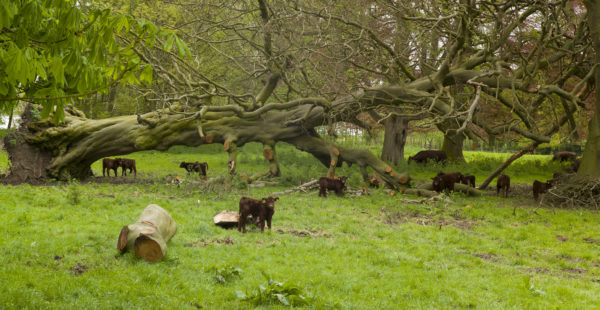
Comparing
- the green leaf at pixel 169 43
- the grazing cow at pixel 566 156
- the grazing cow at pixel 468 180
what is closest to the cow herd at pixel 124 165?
the grazing cow at pixel 468 180

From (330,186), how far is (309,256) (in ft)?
24.3

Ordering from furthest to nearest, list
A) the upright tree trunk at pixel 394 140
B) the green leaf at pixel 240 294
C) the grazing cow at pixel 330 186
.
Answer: the upright tree trunk at pixel 394 140 → the grazing cow at pixel 330 186 → the green leaf at pixel 240 294

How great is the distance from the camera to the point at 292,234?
351 inches

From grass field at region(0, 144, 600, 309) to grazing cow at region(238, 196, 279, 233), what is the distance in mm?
259

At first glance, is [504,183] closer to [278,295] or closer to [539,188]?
[539,188]

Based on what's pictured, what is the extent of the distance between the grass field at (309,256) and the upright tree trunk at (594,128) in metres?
2.05

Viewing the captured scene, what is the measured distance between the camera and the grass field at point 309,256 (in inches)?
213

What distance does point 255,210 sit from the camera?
8938 millimetres

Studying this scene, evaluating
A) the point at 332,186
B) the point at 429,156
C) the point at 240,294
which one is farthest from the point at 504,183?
the point at 240,294

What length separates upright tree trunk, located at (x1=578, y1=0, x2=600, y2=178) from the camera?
13242 mm

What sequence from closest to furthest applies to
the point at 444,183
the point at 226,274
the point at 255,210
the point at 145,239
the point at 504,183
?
the point at 226,274, the point at 145,239, the point at 255,210, the point at 504,183, the point at 444,183

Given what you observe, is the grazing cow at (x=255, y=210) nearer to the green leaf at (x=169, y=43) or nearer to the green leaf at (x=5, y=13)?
the green leaf at (x=169, y=43)

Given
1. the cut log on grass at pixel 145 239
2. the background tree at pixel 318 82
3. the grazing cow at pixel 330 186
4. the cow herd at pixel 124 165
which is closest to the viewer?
the cut log on grass at pixel 145 239

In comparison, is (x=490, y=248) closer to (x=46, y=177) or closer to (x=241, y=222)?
(x=241, y=222)
